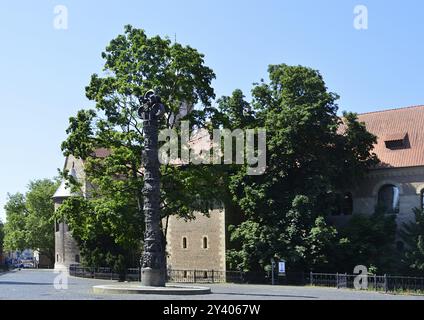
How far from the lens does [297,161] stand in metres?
43.8

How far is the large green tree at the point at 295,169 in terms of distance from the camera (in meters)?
41.4

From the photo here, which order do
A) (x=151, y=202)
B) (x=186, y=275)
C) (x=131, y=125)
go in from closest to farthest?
(x=151, y=202)
(x=131, y=125)
(x=186, y=275)

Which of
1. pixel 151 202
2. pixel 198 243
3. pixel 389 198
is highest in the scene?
pixel 389 198

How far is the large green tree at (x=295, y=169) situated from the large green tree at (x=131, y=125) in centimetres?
746

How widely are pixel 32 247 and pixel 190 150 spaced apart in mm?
52470

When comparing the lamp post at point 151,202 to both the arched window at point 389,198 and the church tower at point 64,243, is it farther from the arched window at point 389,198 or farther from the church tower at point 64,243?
the church tower at point 64,243

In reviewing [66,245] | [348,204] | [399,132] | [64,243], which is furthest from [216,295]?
[64,243]

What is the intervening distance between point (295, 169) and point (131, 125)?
13622mm

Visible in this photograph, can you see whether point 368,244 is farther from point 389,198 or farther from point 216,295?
point 216,295

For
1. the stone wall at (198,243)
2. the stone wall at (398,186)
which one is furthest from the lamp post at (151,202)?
the stone wall at (398,186)

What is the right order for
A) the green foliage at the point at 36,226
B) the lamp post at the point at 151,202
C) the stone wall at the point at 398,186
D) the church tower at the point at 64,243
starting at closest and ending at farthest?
the lamp post at the point at 151,202
the stone wall at the point at 398,186
the church tower at the point at 64,243
the green foliage at the point at 36,226

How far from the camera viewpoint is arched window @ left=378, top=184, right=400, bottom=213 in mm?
45694

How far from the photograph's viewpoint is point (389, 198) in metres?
46.3
